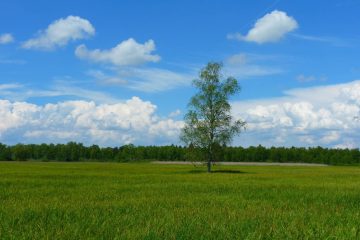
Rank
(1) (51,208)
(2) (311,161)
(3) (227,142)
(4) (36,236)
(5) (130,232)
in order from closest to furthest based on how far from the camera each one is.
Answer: (4) (36,236) → (5) (130,232) → (1) (51,208) → (3) (227,142) → (2) (311,161)

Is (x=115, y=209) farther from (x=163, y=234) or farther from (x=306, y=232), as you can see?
(x=306, y=232)

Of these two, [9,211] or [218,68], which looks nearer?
[9,211]

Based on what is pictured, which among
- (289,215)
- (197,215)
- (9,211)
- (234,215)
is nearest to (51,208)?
(9,211)

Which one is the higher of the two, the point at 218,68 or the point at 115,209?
the point at 218,68

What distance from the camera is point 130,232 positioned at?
10.1 metres

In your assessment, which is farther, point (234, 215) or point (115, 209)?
point (115, 209)

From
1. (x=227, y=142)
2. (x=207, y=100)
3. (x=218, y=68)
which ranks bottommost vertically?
(x=227, y=142)

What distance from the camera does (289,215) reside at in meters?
13.9

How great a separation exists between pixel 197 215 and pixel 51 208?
4.53 metres

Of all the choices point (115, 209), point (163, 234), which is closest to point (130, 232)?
point (163, 234)

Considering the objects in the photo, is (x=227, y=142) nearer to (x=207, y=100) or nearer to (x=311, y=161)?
(x=207, y=100)

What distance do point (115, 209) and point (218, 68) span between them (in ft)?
193

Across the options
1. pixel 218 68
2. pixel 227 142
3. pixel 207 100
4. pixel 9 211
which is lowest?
pixel 9 211

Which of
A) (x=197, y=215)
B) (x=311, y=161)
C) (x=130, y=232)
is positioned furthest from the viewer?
(x=311, y=161)
